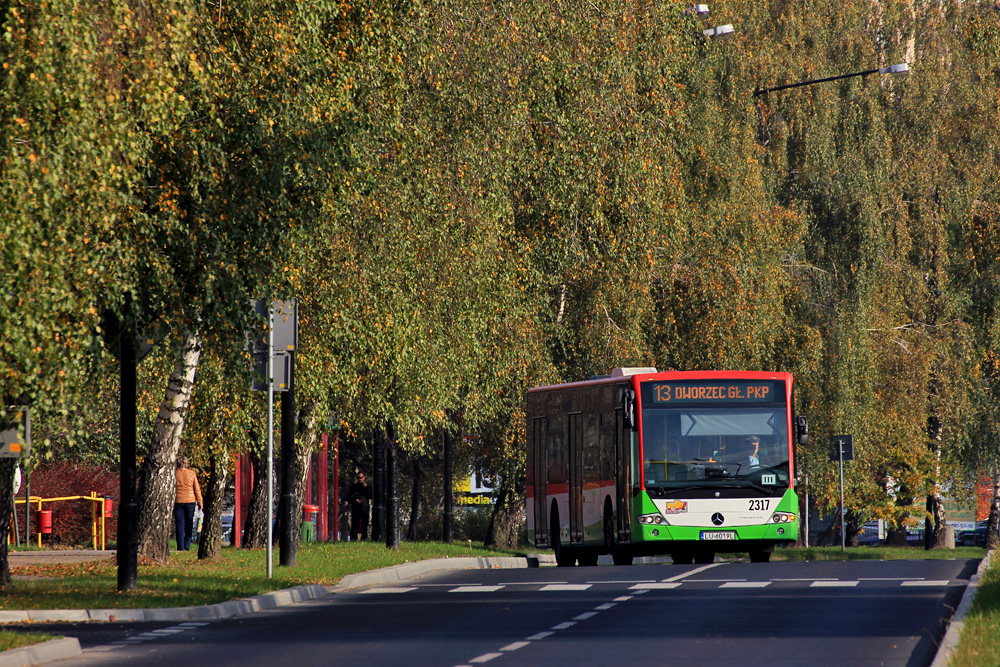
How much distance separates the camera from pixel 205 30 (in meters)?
16.8

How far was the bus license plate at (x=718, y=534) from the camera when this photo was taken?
25531mm

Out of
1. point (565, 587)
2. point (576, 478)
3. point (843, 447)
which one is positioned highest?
point (843, 447)

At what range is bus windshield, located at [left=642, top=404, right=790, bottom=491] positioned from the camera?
2550 cm

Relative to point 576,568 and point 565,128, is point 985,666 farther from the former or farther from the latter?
point 576,568

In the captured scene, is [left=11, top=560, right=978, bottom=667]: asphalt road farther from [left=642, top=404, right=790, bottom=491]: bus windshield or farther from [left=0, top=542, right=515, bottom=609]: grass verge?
[left=642, top=404, right=790, bottom=491]: bus windshield

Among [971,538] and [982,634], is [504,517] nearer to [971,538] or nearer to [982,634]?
[982,634]

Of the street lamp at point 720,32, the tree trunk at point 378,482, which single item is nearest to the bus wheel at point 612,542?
the tree trunk at point 378,482

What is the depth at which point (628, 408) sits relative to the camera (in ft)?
83.9

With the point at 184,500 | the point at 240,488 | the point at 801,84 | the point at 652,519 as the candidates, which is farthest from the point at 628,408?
the point at 240,488

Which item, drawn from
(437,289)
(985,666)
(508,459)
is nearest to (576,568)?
(437,289)

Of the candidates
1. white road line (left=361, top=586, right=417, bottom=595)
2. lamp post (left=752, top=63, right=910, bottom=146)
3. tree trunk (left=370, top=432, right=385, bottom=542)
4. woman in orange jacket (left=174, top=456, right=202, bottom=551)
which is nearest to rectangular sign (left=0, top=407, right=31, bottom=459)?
white road line (left=361, top=586, right=417, bottom=595)

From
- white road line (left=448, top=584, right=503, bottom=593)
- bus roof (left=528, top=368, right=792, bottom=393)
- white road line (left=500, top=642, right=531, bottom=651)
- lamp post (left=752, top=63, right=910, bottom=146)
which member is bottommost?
white road line (left=500, top=642, right=531, bottom=651)

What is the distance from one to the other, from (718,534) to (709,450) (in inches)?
48.9

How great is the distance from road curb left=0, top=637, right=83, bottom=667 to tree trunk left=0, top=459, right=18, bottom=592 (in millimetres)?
5824
